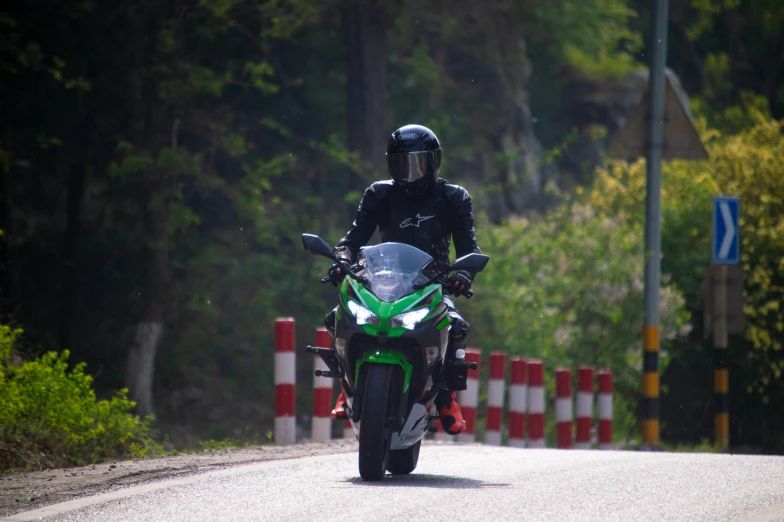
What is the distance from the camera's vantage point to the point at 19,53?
20516 mm

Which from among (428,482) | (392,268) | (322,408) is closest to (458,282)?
(392,268)

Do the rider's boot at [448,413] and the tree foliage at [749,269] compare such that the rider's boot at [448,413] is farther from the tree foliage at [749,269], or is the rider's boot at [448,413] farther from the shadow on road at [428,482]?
the tree foliage at [749,269]

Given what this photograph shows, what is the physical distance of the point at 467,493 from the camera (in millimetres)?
7488

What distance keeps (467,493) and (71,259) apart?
1620 cm

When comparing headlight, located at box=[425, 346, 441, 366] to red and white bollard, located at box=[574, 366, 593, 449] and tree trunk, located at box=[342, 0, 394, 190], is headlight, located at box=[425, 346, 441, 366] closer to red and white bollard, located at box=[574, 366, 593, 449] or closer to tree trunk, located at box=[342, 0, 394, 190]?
red and white bollard, located at box=[574, 366, 593, 449]

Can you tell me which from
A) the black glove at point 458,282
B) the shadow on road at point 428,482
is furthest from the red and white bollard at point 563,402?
the black glove at point 458,282

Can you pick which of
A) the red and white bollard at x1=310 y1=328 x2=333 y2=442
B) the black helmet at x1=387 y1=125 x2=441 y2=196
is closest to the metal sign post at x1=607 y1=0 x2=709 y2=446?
the red and white bollard at x1=310 y1=328 x2=333 y2=442

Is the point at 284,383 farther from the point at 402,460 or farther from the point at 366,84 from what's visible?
the point at 366,84

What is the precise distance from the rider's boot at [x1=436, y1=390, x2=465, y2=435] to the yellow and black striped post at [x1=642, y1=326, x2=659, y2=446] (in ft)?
26.3

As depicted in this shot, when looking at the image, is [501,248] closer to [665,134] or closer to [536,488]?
[665,134]

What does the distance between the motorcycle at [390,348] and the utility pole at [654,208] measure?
838 cm

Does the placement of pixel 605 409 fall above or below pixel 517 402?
below

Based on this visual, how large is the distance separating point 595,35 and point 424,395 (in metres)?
23.9

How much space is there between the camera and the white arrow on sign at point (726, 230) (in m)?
16.5
